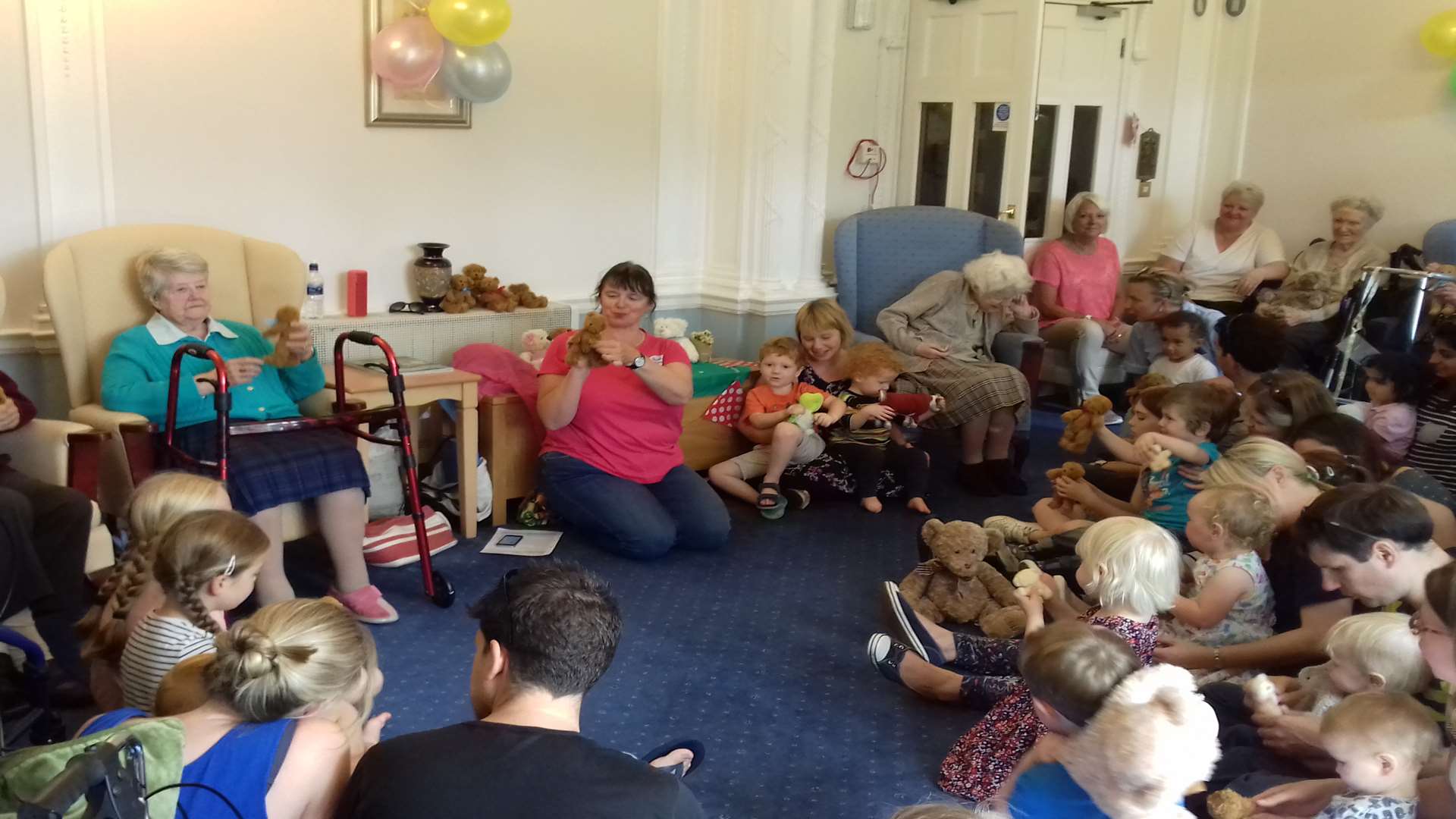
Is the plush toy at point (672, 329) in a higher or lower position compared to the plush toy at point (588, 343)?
lower

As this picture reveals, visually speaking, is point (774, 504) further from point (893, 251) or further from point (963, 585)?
point (893, 251)

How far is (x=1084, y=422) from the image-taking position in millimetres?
4121

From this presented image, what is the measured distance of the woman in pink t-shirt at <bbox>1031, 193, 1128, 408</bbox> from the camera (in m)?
5.56

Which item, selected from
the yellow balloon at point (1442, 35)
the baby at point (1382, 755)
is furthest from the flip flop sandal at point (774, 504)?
the yellow balloon at point (1442, 35)

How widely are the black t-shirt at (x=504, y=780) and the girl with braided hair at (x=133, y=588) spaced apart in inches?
38.8

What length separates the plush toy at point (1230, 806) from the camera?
222 centimetres

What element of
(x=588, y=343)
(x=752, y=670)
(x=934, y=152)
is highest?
(x=934, y=152)

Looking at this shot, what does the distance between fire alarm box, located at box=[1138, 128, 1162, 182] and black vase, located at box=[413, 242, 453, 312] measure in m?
3.89

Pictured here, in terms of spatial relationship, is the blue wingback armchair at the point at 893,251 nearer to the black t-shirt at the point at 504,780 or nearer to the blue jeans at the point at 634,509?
the blue jeans at the point at 634,509

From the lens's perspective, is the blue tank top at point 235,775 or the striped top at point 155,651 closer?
the blue tank top at point 235,775

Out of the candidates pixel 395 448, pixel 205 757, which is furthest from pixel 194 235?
pixel 205 757

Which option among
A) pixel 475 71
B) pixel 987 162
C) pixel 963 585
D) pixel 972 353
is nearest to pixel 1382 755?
pixel 963 585

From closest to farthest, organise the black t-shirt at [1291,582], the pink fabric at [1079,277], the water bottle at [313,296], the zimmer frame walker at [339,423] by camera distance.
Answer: the black t-shirt at [1291,582] → the zimmer frame walker at [339,423] → the water bottle at [313,296] → the pink fabric at [1079,277]

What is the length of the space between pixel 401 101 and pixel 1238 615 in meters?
3.22
